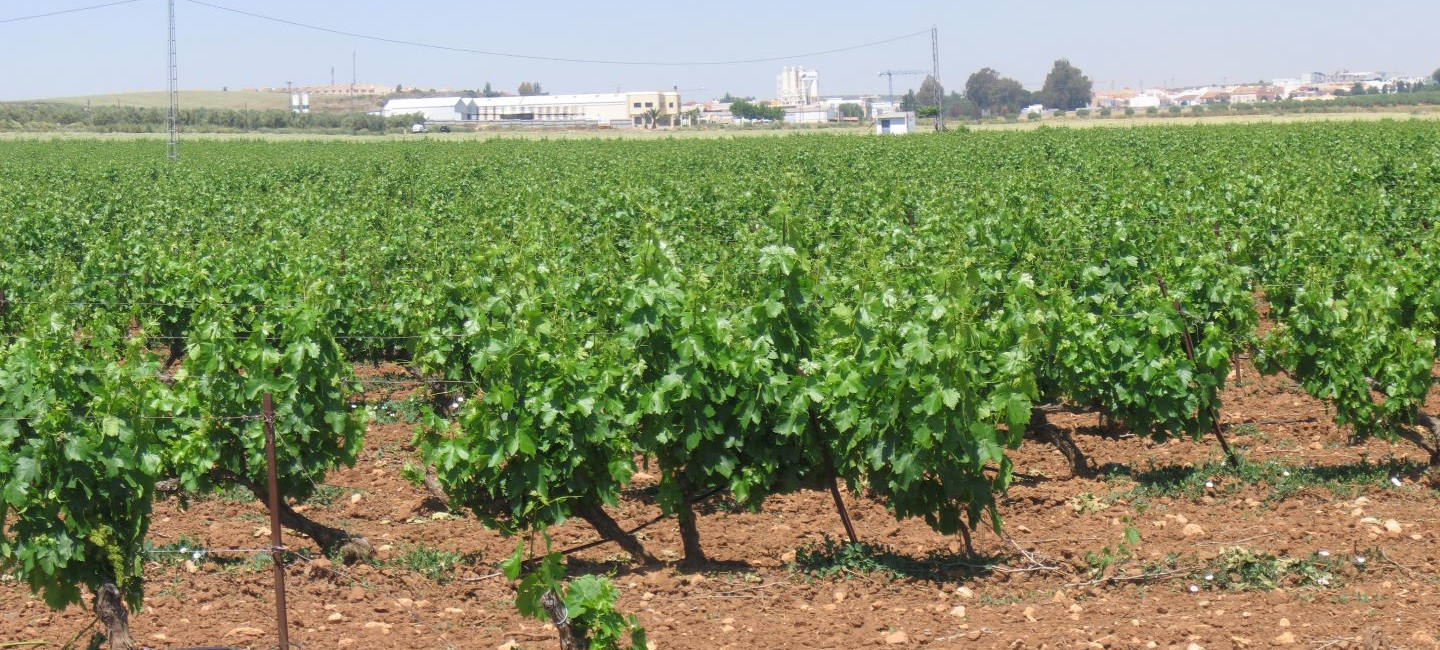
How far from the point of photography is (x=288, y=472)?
Answer: 28.0 ft

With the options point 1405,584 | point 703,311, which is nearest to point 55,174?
point 703,311

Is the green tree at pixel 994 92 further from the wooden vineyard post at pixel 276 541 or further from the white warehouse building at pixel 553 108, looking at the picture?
the wooden vineyard post at pixel 276 541

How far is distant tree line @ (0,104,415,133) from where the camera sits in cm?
10581

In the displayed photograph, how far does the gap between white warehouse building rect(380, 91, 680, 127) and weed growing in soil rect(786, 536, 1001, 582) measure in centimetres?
13399

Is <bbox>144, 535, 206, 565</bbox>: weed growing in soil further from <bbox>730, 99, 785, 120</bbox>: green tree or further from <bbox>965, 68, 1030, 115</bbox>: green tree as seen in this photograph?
<bbox>965, 68, 1030, 115</bbox>: green tree

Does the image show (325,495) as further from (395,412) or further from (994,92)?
(994,92)

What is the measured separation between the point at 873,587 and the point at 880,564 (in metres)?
0.36

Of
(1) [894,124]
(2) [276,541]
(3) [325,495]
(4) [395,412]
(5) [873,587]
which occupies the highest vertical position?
(1) [894,124]

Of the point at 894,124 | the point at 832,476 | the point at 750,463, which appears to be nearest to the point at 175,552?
the point at 750,463

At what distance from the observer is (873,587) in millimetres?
7848

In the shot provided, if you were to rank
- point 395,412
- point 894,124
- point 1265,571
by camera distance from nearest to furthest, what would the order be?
point 1265,571 < point 395,412 < point 894,124

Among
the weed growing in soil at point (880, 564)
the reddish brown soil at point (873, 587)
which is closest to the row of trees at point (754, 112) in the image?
the reddish brown soil at point (873, 587)

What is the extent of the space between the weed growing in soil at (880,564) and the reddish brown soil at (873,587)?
61 mm

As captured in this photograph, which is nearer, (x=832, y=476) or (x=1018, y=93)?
(x=832, y=476)
